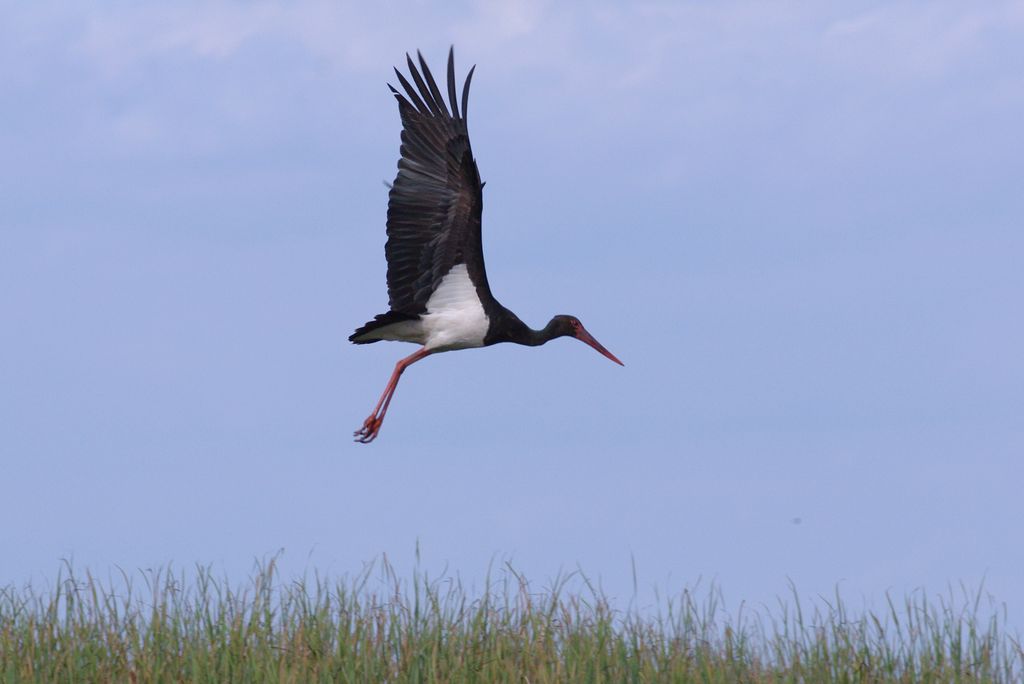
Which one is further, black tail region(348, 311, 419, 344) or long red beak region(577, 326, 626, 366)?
long red beak region(577, 326, 626, 366)

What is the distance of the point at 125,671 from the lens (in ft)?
19.0

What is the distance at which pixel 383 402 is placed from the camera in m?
9.46

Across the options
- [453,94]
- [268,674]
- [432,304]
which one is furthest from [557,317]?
[268,674]

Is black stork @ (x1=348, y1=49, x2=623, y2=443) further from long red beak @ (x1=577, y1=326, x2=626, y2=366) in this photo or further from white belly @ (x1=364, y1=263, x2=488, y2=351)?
long red beak @ (x1=577, y1=326, x2=626, y2=366)

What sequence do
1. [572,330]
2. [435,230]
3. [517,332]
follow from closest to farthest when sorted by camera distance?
[435,230]
[517,332]
[572,330]

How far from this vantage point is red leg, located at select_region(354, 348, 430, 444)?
366 inches

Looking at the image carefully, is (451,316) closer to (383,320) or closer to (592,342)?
(383,320)

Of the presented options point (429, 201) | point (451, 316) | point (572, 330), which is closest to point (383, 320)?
point (451, 316)

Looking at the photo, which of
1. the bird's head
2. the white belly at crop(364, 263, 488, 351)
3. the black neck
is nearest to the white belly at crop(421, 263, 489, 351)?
the white belly at crop(364, 263, 488, 351)

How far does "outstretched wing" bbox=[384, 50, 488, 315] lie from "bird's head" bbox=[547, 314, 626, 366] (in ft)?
5.96

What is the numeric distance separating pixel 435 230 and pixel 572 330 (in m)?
2.42

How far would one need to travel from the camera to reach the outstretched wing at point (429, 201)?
870cm

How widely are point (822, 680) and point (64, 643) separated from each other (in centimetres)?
411

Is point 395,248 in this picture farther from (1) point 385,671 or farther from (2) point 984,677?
(2) point 984,677
